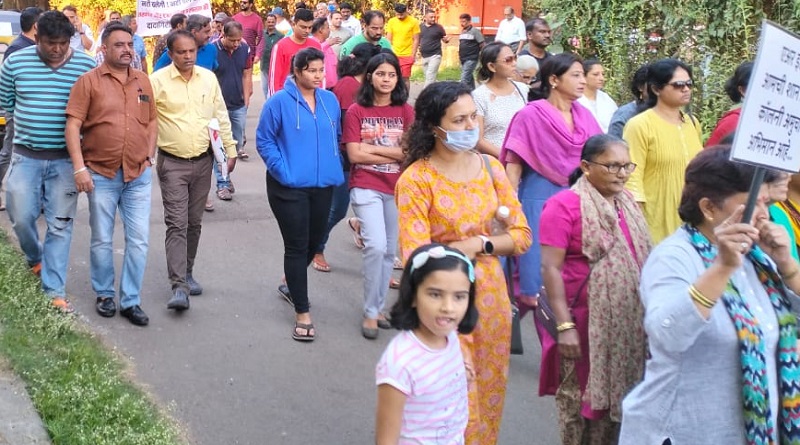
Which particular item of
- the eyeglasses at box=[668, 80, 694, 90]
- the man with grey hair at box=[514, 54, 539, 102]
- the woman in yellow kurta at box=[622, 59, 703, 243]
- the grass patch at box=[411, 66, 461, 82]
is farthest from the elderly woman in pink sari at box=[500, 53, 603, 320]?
the grass patch at box=[411, 66, 461, 82]

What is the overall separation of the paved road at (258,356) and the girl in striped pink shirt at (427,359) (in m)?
1.83

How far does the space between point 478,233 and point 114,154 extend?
3.00m

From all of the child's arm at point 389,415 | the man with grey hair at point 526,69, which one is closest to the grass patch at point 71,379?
the child's arm at point 389,415

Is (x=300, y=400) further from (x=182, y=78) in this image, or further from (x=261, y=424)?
(x=182, y=78)

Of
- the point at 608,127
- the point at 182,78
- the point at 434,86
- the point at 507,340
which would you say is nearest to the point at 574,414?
the point at 507,340

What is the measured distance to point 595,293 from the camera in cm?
400

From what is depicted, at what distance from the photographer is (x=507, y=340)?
4.37 metres

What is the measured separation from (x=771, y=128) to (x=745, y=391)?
2.67ft

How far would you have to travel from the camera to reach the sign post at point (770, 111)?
2.93 metres

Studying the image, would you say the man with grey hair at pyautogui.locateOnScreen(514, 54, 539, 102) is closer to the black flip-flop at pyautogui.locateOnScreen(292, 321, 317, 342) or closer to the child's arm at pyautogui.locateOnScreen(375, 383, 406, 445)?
the black flip-flop at pyautogui.locateOnScreen(292, 321, 317, 342)

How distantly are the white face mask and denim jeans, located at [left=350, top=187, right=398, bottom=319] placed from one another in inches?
83.0

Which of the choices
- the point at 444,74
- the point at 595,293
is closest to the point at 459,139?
the point at 595,293

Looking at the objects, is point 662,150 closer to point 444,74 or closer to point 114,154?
point 114,154

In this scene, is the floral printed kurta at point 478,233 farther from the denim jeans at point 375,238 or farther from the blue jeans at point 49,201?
the blue jeans at point 49,201
